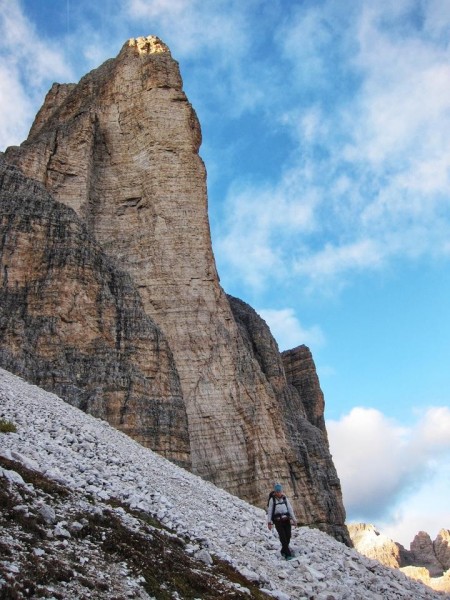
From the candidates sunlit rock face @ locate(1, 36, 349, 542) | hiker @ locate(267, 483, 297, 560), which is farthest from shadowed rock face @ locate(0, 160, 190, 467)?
hiker @ locate(267, 483, 297, 560)

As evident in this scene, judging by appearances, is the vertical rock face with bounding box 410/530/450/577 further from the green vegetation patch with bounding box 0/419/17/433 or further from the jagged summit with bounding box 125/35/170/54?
the green vegetation patch with bounding box 0/419/17/433

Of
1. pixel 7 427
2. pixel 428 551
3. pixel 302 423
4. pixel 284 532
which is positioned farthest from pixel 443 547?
pixel 7 427

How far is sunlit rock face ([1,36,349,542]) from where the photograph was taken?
1764 inches

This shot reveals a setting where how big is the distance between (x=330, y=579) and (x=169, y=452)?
23.4 metres

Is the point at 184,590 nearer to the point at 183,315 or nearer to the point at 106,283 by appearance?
the point at 106,283

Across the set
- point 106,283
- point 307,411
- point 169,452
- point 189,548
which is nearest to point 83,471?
point 189,548

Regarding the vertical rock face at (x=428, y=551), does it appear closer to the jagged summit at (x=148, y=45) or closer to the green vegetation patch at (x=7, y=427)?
the jagged summit at (x=148, y=45)

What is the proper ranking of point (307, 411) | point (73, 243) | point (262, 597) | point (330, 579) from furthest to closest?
point (307, 411), point (73, 243), point (330, 579), point (262, 597)

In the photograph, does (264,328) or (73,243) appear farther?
(264,328)

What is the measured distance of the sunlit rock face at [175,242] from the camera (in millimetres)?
44812

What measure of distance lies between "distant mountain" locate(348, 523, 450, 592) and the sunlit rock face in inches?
2072

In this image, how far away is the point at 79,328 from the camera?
39.5m

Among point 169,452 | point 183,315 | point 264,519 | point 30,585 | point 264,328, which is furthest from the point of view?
point 264,328

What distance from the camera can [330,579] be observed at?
1400 cm
